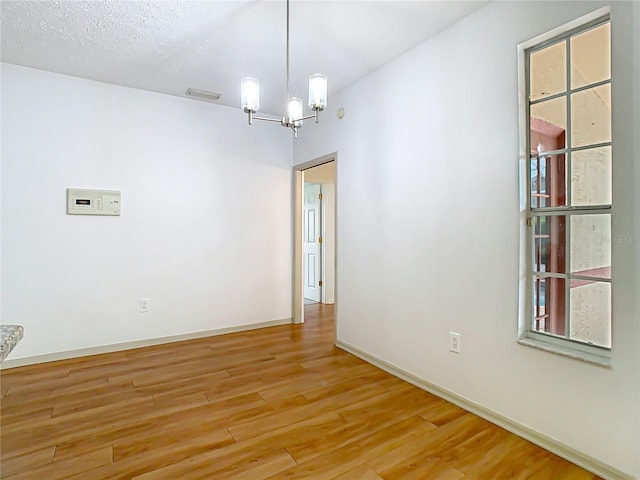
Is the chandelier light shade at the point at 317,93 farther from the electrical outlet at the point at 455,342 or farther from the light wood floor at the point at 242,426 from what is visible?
the light wood floor at the point at 242,426

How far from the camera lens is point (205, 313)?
4.13m

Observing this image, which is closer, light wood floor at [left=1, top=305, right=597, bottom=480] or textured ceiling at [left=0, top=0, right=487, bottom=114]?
light wood floor at [left=1, top=305, right=597, bottom=480]

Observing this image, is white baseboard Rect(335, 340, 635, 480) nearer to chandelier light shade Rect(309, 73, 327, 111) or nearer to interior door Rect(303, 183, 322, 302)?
chandelier light shade Rect(309, 73, 327, 111)

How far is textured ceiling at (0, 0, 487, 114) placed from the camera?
2354 mm

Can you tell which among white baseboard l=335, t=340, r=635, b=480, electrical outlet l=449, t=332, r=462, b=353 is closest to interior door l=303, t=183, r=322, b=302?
white baseboard l=335, t=340, r=635, b=480

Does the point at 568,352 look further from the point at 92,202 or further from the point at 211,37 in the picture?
the point at 92,202

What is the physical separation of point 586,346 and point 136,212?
3951mm

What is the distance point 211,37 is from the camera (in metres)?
2.71

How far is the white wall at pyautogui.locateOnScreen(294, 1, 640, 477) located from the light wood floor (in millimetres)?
310

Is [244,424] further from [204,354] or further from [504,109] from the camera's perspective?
[504,109]

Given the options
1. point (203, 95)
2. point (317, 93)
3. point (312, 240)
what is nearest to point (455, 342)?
point (317, 93)

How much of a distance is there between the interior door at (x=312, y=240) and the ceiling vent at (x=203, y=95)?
2597mm

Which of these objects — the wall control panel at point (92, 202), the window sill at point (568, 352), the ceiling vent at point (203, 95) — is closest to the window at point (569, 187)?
the window sill at point (568, 352)

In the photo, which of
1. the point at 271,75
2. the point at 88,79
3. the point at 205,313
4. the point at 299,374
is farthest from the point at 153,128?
the point at 299,374
